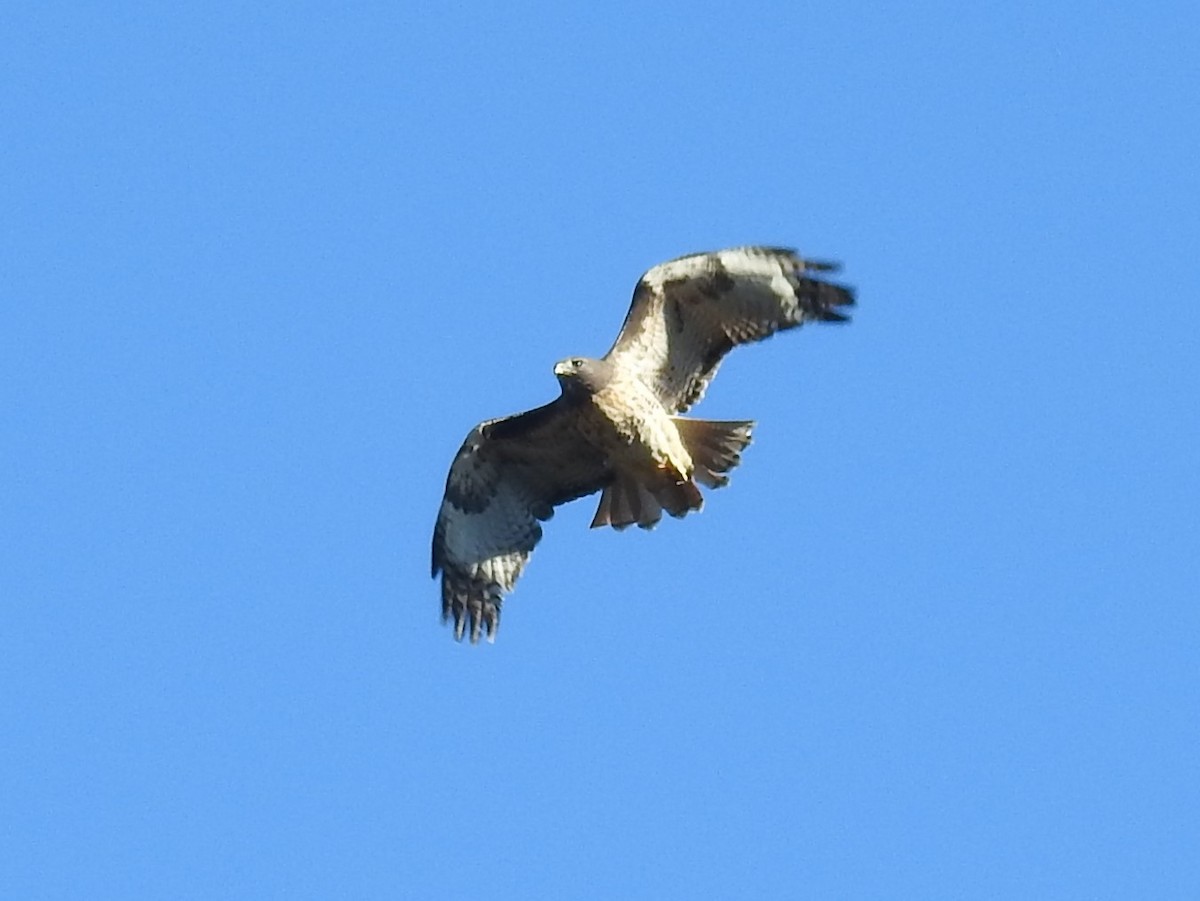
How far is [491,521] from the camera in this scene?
17141 mm

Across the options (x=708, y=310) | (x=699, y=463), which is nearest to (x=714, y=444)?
(x=699, y=463)

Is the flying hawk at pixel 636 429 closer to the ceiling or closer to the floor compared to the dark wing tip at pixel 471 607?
closer to the ceiling

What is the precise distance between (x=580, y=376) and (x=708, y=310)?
3.13ft

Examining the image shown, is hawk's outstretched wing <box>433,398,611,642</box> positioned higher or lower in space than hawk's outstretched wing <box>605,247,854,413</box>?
lower

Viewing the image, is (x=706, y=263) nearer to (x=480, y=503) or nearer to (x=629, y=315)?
(x=629, y=315)

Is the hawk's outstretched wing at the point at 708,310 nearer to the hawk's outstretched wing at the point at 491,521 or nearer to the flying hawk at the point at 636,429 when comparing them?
the flying hawk at the point at 636,429

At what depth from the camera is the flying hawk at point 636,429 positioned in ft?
53.5

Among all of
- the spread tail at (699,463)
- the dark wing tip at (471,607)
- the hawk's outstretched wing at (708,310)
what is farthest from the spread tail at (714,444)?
the dark wing tip at (471,607)

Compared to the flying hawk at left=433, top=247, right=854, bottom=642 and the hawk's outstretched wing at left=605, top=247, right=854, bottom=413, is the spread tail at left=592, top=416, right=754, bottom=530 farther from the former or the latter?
the hawk's outstretched wing at left=605, top=247, right=854, bottom=413

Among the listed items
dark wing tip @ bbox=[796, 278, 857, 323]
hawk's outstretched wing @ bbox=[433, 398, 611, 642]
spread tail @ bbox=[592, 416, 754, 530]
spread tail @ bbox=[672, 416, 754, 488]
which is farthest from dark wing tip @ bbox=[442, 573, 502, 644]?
dark wing tip @ bbox=[796, 278, 857, 323]

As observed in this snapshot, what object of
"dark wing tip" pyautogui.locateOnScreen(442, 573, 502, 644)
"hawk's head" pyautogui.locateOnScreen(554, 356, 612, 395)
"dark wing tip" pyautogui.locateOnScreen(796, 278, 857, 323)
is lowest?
"dark wing tip" pyautogui.locateOnScreen(442, 573, 502, 644)

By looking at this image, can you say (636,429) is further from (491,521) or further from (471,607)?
(471,607)

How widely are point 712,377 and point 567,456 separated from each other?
40.6 inches

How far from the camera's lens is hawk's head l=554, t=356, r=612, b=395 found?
16.1 m
